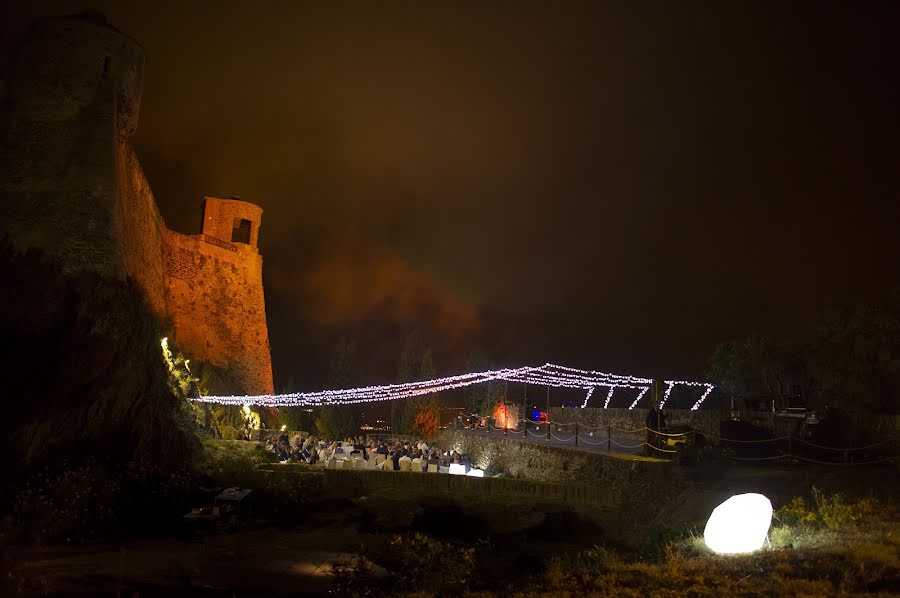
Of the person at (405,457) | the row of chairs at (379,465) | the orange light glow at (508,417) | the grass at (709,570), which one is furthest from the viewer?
the orange light glow at (508,417)

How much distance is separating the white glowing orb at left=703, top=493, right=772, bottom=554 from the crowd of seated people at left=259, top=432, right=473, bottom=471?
11.9 m

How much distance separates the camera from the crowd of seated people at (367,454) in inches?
732

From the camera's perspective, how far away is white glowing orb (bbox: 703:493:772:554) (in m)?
6.99

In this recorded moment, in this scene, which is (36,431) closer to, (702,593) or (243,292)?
(702,593)

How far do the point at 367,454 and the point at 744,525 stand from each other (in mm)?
15295

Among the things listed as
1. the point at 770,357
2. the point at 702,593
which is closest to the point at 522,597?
the point at 702,593

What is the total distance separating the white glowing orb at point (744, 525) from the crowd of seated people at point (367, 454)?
11897mm

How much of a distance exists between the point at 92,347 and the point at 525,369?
41.7 ft

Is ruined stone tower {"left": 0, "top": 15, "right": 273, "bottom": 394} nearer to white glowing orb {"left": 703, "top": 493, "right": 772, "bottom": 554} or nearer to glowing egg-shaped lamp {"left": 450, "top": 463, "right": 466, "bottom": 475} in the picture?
glowing egg-shaped lamp {"left": 450, "top": 463, "right": 466, "bottom": 475}

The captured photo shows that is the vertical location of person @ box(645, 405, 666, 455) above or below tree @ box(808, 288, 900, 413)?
below

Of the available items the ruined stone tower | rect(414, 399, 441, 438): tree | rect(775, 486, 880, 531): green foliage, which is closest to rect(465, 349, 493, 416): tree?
rect(414, 399, 441, 438): tree

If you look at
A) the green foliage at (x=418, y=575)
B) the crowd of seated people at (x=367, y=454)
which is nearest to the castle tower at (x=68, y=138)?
the crowd of seated people at (x=367, y=454)

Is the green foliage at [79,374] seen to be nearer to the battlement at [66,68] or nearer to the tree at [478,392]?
the battlement at [66,68]

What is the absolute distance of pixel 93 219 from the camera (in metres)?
16.4
